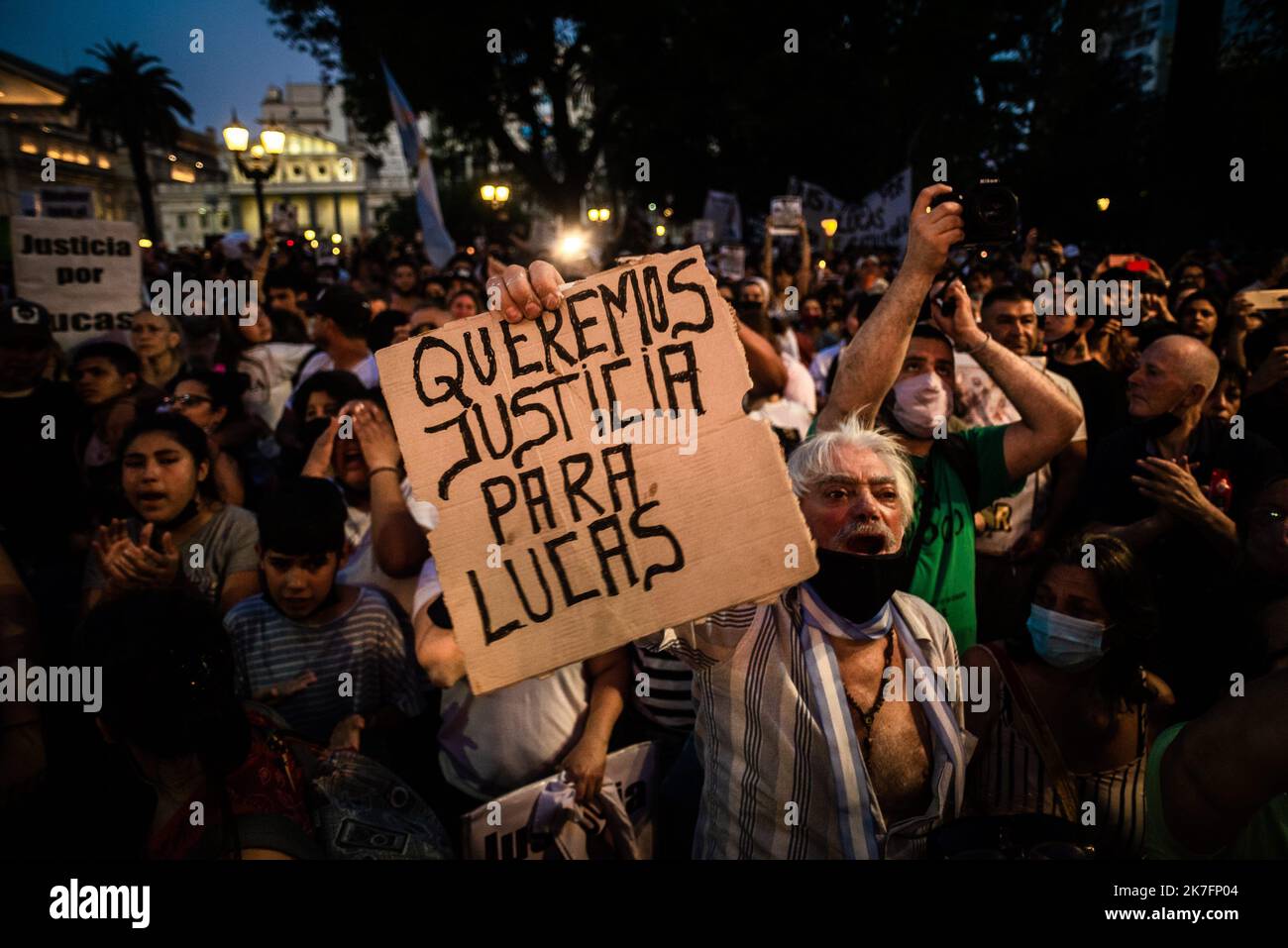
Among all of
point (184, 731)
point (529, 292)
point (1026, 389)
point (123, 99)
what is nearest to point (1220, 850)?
point (1026, 389)

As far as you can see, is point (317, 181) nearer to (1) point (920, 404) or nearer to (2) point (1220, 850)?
(1) point (920, 404)

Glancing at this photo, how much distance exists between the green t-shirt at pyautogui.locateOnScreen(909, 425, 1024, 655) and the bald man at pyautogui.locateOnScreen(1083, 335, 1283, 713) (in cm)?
55

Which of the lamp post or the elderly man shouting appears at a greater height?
the lamp post

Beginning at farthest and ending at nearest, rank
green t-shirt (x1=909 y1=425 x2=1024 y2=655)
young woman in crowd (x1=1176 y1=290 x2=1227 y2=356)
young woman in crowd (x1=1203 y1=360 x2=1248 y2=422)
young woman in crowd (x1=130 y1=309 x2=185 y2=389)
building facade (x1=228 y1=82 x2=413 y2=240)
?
building facade (x1=228 y1=82 x2=413 y2=240)
young woman in crowd (x1=1176 y1=290 x2=1227 y2=356)
young woman in crowd (x1=130 y1=309 x2=185 y2=389)
young woman in crowd (x1=1203 y1=360 x2=1248 y2=422)
green t-shirt (x1=909 y1=425 x2=1024 y2=655)

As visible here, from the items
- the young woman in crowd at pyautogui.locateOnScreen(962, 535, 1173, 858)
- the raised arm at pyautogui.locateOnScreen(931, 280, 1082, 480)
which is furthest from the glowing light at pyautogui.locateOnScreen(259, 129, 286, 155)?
the young woman in crowd at pyautogui.locateOnScreen(962, 535, 1173, 858)

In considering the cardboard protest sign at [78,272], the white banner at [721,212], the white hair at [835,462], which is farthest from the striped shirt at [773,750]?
the white banner at [721,212]

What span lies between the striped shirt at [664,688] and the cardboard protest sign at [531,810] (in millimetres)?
119

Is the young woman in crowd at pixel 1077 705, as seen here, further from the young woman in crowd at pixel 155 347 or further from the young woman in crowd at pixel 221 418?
the young woman in crowd at pixel 155 347

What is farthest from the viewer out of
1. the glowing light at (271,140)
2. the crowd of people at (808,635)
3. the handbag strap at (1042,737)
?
the glowing light at (271,140)

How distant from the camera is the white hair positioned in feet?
7.52

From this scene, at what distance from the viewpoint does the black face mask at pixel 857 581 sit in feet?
6.79

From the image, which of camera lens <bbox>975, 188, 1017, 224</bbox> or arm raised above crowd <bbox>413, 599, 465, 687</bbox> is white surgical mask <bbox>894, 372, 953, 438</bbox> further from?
arm raised above crowd <bbox>413, 599, 465, 687</bbox>

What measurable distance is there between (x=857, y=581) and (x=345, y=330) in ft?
13.7

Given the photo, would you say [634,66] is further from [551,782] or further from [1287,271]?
[551,782]
